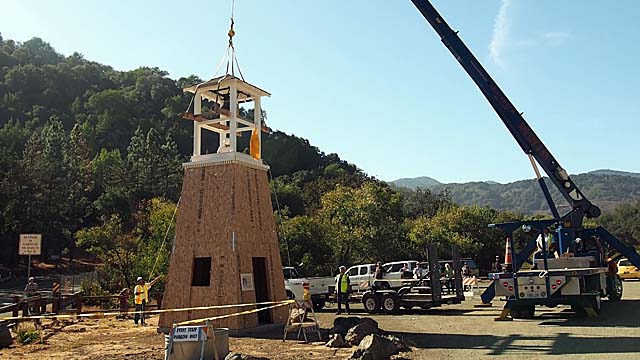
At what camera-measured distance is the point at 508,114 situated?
73.5ft

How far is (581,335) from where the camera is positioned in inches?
565

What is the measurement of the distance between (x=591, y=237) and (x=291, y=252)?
814 inches

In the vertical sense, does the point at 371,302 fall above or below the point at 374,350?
above

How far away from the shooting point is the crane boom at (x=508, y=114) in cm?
2211

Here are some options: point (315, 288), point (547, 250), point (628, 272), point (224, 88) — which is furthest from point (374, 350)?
point (628, 272)

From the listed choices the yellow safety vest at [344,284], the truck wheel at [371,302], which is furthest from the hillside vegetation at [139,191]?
the truck wheel at [371,302]

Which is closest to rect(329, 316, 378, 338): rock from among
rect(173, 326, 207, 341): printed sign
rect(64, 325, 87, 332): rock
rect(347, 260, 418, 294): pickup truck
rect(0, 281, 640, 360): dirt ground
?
rect(0, 281, 640, 360): dirt ground

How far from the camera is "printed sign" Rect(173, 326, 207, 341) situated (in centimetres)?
1074

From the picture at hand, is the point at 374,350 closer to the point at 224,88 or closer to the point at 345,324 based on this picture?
the point at 345,324

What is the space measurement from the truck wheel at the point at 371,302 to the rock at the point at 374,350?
10.2m

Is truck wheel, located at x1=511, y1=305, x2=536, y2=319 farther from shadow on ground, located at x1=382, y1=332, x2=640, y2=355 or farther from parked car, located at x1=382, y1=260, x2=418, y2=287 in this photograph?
parked car, located at x1=382, y1=260, x2=418, y2=287

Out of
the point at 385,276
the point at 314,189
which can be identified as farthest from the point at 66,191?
the point at 385,276

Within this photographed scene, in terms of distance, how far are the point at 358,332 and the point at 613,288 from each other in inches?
526

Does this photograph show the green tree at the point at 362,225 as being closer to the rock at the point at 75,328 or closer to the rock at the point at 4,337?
the rock at the point at 75,328
